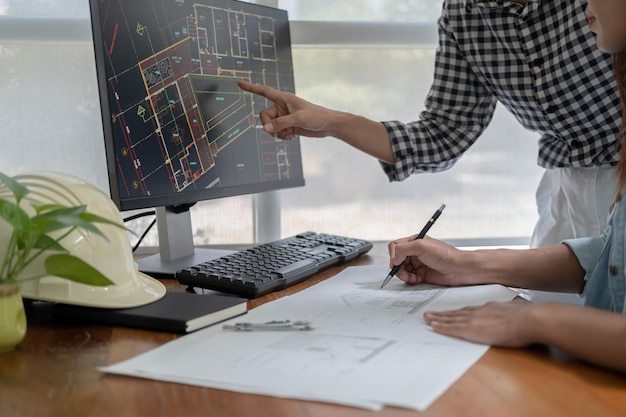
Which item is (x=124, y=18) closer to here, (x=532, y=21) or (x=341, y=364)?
(x=341, y=364)

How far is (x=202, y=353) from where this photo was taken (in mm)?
→ 833

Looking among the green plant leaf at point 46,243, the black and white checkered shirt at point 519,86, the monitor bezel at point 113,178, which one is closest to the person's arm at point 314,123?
the black and white checkered shirt at point 519,86

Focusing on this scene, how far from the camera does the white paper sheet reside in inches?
28.2

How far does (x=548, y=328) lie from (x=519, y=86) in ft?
2.83

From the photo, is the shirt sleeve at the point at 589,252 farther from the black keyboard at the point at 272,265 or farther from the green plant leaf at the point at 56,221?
the green plant leaf at the point at 56,221

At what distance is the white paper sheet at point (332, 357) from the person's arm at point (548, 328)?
0.03m

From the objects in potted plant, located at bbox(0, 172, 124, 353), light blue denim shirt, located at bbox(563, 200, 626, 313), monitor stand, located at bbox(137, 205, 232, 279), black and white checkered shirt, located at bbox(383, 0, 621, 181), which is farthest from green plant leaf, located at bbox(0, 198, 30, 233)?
black and white checkered shirt, located at bbox(383, 0, 621, 181)

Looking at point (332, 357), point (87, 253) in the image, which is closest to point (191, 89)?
point (87, 253)

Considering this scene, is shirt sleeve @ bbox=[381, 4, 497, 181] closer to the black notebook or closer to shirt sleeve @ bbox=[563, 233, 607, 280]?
shirt sleeve @ bbox=[563, 233, 607, 280]

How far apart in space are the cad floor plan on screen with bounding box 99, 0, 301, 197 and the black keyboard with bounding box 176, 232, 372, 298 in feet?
0.53

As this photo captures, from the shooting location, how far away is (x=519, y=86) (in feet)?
5.22

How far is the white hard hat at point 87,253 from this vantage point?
0.96 meters

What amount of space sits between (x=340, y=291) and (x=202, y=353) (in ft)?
1.22

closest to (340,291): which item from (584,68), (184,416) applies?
(184,416)
